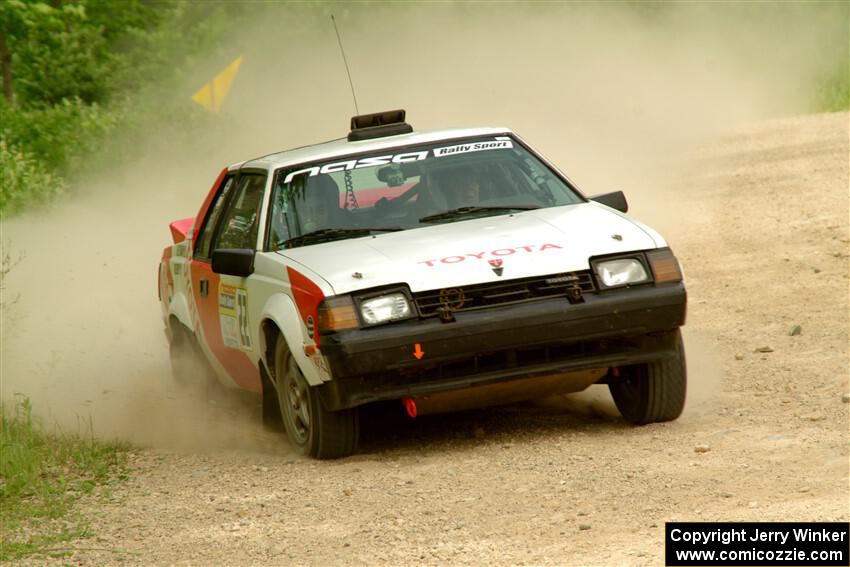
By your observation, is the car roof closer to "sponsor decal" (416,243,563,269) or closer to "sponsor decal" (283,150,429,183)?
"sponsor decal" (283,150,429,183)

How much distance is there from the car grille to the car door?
1454mm

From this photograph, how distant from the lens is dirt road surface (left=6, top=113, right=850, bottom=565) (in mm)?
5555

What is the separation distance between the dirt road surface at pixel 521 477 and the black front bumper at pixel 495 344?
1.31 feet

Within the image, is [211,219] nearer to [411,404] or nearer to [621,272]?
[411,404]

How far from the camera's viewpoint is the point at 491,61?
32500mm

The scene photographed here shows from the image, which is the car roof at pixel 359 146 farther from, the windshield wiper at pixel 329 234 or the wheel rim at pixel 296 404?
the wheel rim at pixel 296 404

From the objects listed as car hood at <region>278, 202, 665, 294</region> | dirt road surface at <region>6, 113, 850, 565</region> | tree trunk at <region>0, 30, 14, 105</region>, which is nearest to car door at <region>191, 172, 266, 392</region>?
dirt road surface at <region>6, 113, 850, 565</region>

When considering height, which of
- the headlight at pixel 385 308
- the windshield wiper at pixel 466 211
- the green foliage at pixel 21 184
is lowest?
the green foliage at pixel 21 184

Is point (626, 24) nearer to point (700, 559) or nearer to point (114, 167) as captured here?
point (114, 167)

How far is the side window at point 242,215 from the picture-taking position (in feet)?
26.5

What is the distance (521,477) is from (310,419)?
1274 mm

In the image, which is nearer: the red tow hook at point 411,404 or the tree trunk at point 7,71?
the red tow hook at point 411,404

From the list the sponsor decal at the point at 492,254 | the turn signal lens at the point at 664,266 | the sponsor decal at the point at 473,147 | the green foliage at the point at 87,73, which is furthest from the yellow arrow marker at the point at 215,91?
the turn signal lens at the point at 664,266

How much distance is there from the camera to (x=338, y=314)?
672 centimetres
